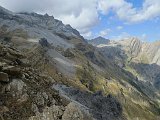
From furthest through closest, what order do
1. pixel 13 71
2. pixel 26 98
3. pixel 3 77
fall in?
pixel 13 71
pixel 3 77
pixel 26 98

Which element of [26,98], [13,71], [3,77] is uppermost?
[13,71]

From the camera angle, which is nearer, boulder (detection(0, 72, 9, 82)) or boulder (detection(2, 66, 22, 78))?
boulder (detection(0, 72, 9, 82))

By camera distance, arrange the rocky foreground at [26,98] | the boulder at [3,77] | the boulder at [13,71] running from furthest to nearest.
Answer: the boulder at [13,71] → the boulder at [3,77] → the rocky foreground at [26,98]

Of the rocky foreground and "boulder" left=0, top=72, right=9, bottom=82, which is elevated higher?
"boulder" left=0, top=72, right=9, bottom=82

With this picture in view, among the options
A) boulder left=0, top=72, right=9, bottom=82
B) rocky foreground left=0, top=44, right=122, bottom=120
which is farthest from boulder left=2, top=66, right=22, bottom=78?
boulder left=0, top=72, right=9, bottom=82

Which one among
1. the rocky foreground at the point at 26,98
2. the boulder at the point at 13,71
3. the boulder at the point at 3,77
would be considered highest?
the boulder at the point at 13,71

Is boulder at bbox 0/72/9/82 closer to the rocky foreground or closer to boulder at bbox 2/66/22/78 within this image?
the rocky foreground

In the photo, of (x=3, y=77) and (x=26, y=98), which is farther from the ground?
(x=3, y=77)

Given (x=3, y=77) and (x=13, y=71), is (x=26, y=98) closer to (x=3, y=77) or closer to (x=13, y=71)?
(x=3, y=77)

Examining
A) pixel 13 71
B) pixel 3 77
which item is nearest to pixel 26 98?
pixel 3 77

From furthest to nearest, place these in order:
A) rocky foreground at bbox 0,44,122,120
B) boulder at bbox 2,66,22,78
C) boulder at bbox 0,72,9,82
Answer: boulder at bbox 2,66,22,78 → boulder at bbox 0,72,9,82 → rocky foreground at bbox 0,44,122,120

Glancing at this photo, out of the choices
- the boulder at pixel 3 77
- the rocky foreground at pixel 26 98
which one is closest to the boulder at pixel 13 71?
the rocky foreground at pixel 26 98

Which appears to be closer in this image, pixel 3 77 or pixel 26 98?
pixel 26 98

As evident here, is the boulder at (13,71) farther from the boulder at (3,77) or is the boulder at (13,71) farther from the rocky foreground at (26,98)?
the boulder at (3,77)
